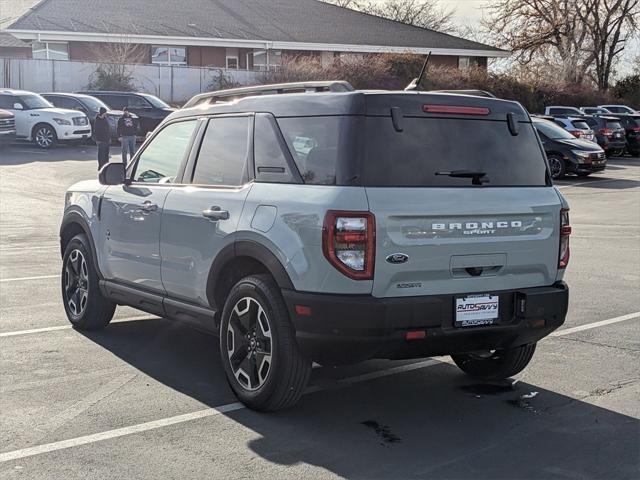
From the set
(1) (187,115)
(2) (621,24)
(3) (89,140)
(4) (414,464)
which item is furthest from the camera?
(2) (621,24)

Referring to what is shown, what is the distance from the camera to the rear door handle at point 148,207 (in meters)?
6.64

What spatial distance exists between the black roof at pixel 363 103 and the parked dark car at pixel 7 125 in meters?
22.9

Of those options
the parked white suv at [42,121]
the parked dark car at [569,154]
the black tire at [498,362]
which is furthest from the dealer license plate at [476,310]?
the parked white suv at [42,121]

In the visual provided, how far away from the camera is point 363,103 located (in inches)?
206

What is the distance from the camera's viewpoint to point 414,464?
4746 millimetres

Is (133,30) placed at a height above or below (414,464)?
above

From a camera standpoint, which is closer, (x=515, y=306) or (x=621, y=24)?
(x=515, y=306)

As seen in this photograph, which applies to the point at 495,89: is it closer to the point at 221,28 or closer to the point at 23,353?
the point at 221,28

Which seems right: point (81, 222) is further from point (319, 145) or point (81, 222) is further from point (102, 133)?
point (102, 133)

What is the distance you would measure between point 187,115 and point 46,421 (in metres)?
2.48

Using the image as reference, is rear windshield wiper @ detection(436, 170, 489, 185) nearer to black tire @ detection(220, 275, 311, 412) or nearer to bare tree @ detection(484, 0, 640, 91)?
black tire @ detection(220, 275, 311, 412)

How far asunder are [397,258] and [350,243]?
28 cm

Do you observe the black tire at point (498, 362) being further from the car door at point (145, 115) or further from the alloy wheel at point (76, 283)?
the car door at point (145, 115)

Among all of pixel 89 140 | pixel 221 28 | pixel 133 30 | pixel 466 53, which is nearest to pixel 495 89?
pixel 466 53
